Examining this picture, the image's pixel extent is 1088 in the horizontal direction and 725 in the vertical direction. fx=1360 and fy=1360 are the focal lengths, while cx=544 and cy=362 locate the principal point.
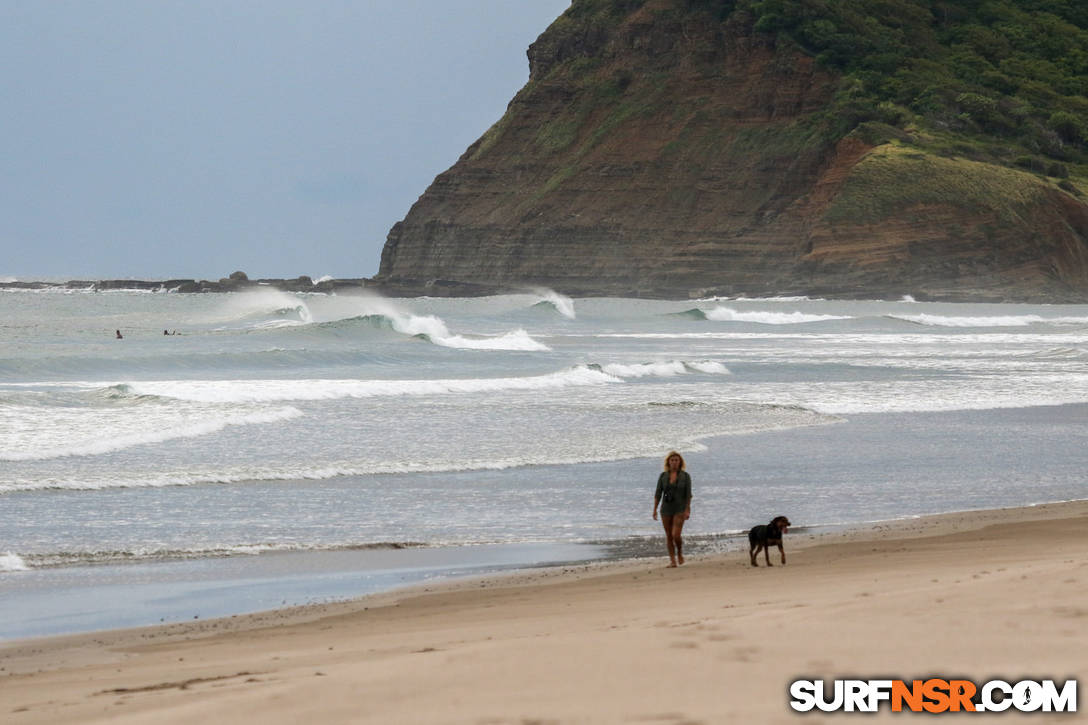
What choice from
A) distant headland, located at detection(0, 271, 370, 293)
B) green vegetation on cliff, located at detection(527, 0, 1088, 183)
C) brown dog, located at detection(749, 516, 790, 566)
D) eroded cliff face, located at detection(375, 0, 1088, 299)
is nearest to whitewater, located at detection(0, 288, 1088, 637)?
brown dog, located at detection(749, 516, 790, 566)

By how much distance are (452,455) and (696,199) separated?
96.7m

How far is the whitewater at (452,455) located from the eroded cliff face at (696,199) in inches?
2492

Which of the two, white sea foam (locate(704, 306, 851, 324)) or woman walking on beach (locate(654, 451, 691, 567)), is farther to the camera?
white sea foam (locate(704, 306, 851, 324))

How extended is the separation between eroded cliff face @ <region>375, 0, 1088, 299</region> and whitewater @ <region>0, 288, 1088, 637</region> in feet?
208

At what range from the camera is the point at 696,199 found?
112 meters

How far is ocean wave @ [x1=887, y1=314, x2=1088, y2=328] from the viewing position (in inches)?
2729

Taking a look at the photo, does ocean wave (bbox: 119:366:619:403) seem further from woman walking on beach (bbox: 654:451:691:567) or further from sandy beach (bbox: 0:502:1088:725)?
sandy beach (bbox: 0:502:1088:725)

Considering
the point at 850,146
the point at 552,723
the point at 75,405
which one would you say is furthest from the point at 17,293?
the point at 552,723

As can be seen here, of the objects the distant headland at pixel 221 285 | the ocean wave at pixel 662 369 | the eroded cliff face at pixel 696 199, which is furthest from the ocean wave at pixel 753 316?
the distant headland at pixel 221 285

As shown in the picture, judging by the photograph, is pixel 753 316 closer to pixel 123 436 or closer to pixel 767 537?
pixel 123 436

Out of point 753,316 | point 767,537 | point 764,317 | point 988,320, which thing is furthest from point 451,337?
point 767,537

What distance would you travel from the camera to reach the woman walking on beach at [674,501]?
10.9 metres

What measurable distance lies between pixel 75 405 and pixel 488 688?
19382mm

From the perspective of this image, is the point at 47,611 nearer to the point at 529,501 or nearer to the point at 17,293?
the point at 529,501
